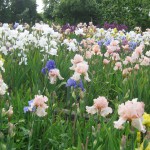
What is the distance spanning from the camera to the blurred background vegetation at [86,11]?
12867 mm

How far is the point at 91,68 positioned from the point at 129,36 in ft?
10.5

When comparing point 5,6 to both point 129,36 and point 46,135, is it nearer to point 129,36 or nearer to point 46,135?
point 129,36

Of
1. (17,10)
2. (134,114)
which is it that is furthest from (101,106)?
(17,10)

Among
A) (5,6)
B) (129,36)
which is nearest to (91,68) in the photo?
(129,36)

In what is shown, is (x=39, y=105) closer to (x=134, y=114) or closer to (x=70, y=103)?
(x=134, y=114)

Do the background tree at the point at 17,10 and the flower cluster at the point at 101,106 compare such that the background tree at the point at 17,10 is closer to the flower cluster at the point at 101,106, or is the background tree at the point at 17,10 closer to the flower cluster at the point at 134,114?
the flower cluster at the point at 101,106

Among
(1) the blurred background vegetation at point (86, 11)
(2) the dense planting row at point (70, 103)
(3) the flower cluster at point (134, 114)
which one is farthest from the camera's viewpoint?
(1) the blurred background vegetation at point (86, 11)

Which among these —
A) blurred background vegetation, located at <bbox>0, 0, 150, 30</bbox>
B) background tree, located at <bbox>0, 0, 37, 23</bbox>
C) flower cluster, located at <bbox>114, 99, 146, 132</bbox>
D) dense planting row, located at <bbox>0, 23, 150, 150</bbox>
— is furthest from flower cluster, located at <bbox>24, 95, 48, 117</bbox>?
background tree, located at <bbox>0, 0, 37, 23</bbox>

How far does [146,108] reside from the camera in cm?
279

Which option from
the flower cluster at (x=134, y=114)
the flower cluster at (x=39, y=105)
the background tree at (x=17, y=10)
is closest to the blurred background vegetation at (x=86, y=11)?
the background tree at (x=17, y=10)

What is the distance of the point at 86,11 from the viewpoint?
15086 millimetres

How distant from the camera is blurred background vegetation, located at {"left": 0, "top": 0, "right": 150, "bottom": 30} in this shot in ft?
42.2

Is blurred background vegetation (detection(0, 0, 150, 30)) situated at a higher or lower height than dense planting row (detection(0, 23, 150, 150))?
lower

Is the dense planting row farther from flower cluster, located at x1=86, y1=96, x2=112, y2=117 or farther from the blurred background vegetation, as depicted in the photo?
the blurred background vegetation
